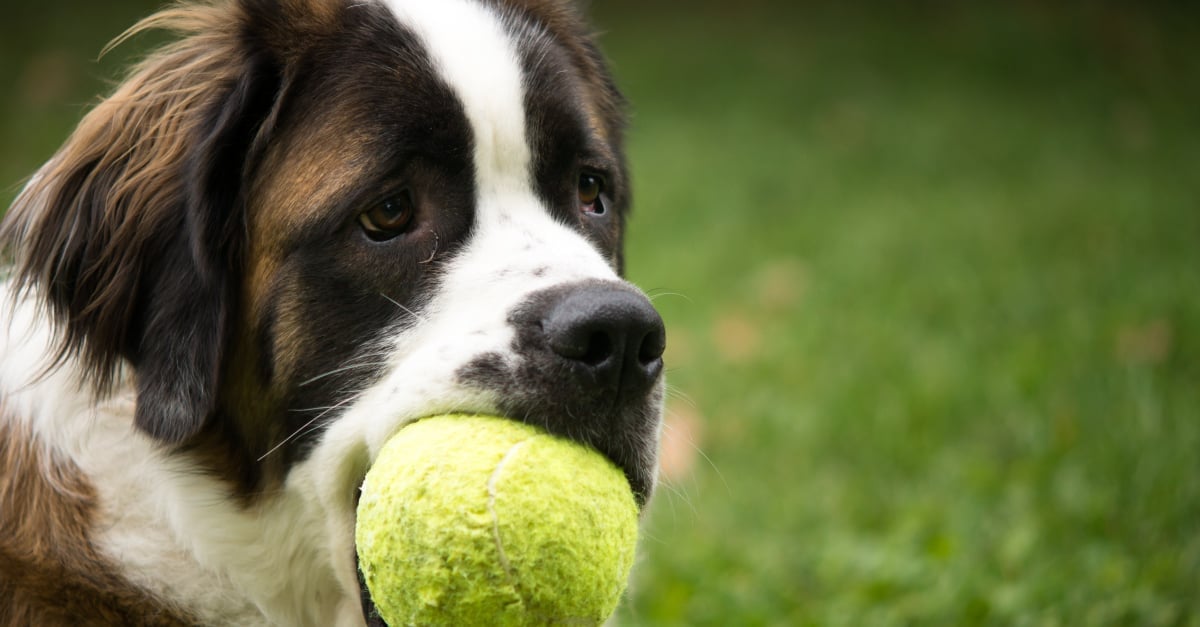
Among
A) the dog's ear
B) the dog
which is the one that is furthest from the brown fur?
the dog's ear

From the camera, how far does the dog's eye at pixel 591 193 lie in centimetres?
300

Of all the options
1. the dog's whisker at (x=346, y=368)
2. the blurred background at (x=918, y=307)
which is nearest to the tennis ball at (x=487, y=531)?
the dog's whisker at (x=346, y=368)

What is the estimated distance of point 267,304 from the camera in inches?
103

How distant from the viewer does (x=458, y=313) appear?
250cm

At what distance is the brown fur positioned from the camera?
2.54 m

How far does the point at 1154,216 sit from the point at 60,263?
6.96 m

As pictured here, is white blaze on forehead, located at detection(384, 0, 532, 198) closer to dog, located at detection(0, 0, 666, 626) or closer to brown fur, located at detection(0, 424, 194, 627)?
dog, located at detection(0, 0, 666, 626)

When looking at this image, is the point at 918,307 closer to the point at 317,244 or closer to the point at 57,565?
the point at 317,244

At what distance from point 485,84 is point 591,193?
0.47 m

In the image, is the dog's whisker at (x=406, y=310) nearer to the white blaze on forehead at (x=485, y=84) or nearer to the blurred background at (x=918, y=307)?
the white blaze on forehead at (x=485, y=84)

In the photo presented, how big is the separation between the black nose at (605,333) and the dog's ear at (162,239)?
0.82 meters

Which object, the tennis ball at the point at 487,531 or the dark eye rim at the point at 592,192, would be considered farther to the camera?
the dark eye rim at the point at 592,192

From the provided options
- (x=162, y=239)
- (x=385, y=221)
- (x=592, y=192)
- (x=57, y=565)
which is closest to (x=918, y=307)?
(x=592, y=192)

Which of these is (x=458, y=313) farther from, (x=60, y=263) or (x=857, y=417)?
(x=857, y=417)
